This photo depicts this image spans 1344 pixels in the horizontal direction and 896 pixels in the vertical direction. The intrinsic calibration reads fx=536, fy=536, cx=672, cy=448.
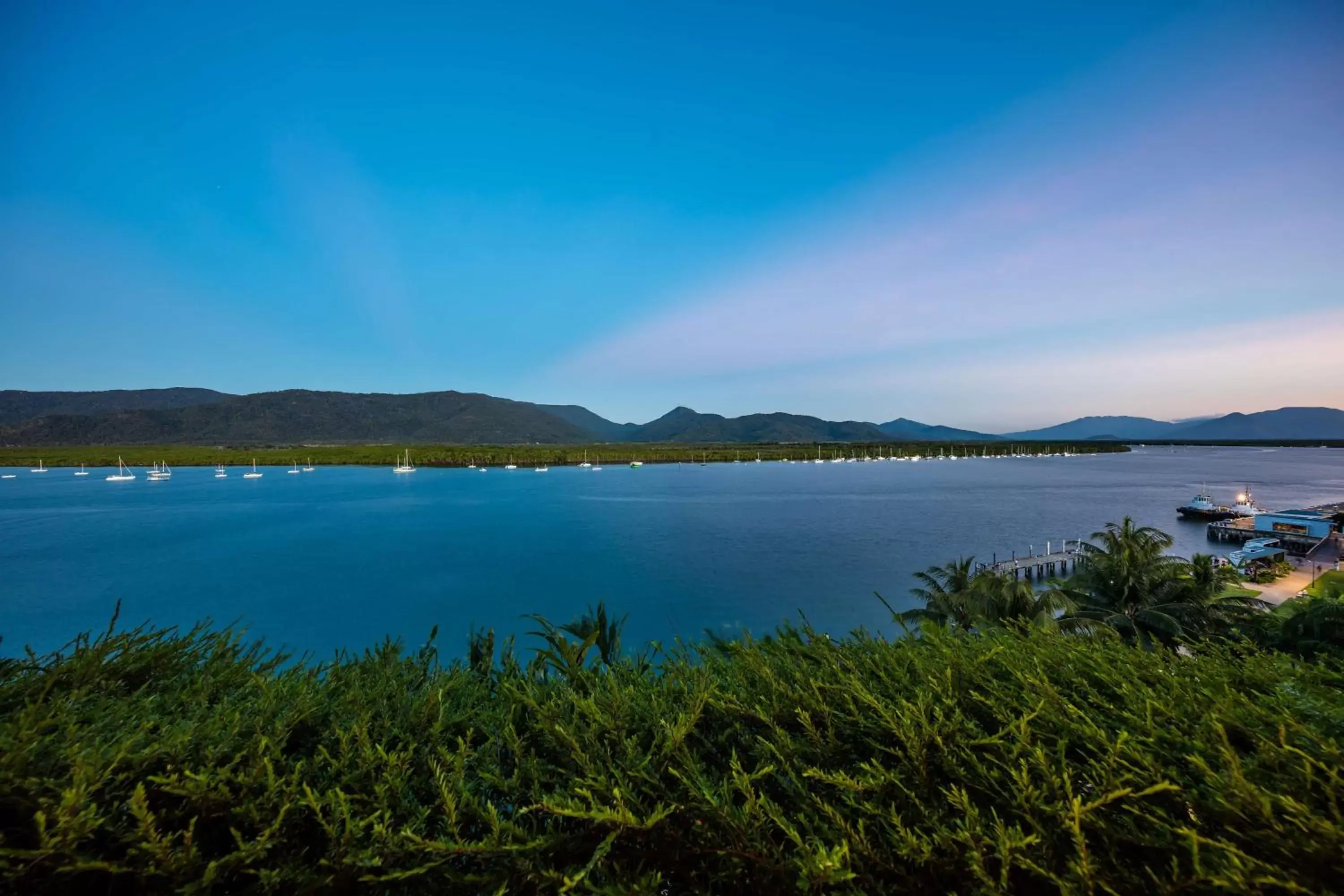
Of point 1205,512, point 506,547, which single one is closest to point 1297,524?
point 1205,512

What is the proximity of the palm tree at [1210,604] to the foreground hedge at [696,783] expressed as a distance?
16.6 meters

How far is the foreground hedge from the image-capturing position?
2.74 metres

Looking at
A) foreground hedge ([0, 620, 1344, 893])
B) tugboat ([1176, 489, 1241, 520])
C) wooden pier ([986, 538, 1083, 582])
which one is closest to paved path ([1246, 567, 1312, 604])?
wooden pier ([986, 538, 1083, 582])

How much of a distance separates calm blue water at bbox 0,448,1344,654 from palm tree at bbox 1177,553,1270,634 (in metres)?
17.3

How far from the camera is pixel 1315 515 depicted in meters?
53.1

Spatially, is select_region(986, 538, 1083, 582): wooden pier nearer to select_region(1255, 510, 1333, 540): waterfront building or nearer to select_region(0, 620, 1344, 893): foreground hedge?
select_region(1255, 510, 1333, 540): waterfront building

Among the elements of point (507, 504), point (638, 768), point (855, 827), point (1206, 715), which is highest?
point (1206, 715)

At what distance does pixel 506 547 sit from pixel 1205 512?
8791cm

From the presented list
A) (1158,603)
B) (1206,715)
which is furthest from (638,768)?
(1158,603)

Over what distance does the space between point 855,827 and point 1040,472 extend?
179 meters

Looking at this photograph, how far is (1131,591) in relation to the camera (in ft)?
59.9

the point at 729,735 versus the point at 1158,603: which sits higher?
the point at 729,735

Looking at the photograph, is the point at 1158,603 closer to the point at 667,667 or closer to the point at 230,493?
the point at 667,667

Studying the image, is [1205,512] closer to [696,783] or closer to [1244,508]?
[1244,508]
